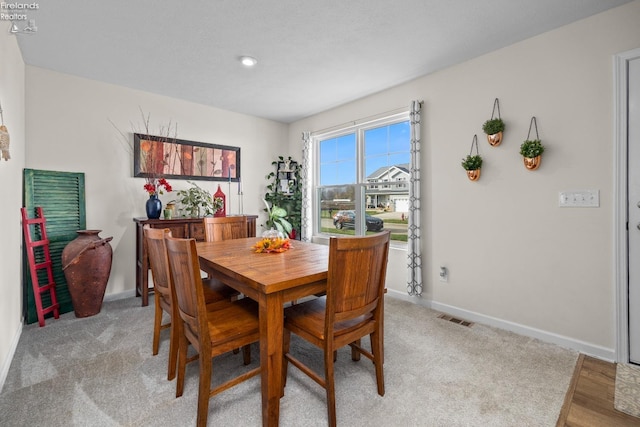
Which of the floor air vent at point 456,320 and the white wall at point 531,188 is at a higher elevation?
the white wall at point 531,188

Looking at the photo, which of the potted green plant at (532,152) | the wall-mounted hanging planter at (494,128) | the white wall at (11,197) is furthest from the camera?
the wall-mounted hanging planter at (494,128)

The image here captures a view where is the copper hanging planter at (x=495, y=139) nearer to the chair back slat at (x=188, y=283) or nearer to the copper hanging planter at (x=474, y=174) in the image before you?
the copper hanging planter at (x=474, y=174)

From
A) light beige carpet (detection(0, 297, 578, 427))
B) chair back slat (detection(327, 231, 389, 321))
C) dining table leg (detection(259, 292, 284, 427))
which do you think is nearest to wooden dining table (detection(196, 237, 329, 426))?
dining table leg (detection(259, 292, 284, 427))

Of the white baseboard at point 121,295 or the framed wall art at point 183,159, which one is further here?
the framed wall art at point 183,159

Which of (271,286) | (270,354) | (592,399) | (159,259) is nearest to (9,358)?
(159,259)

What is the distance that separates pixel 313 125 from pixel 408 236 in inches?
92.9

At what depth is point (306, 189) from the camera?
14.9ft

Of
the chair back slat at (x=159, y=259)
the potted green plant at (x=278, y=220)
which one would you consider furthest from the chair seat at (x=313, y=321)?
the potted green plant at (x=278, y=220)

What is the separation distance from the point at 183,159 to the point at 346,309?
328cm

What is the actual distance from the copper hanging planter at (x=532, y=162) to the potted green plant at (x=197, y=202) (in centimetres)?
335

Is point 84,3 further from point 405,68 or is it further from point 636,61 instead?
point 636,61

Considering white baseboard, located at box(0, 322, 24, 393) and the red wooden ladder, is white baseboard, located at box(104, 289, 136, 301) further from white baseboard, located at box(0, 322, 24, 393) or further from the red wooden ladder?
white baseboard, located at box(0, 322, 24, 393)

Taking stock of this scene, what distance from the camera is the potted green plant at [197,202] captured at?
3.60 m

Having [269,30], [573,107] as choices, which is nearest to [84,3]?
[269,30]
